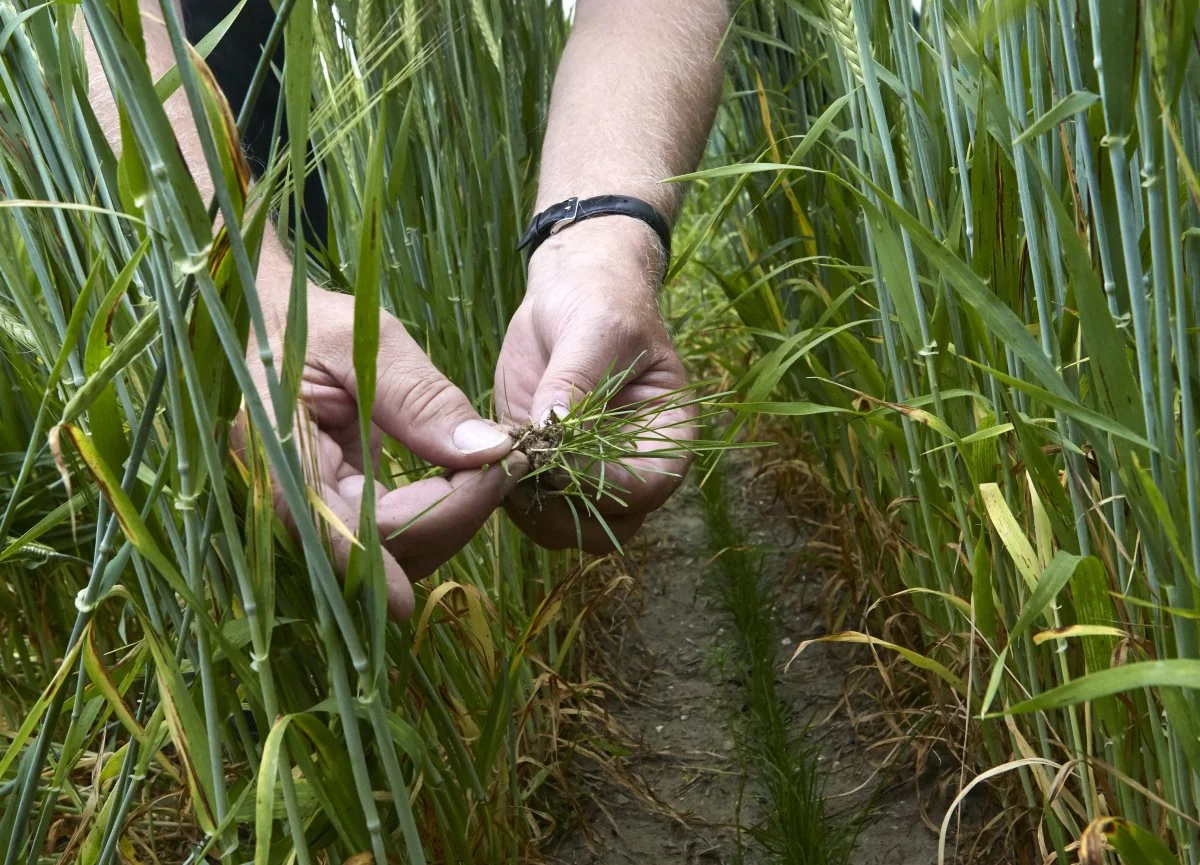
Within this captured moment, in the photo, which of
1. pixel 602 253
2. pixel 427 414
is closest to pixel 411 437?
pixel 427 414

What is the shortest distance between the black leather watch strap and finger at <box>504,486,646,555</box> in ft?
1.01

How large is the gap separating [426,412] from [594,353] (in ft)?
0.52

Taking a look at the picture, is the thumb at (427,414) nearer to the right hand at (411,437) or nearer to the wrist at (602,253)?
the right hand at (411,437)

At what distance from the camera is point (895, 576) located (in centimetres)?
126

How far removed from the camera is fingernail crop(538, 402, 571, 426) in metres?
0.77

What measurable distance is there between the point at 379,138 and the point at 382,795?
0.40 metres

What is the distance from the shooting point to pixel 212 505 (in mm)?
561

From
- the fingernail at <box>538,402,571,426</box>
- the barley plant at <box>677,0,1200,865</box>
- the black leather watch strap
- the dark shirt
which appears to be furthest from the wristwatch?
the dark shirt

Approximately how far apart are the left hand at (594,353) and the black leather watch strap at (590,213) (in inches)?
0.5

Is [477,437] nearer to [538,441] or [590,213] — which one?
[538,441]

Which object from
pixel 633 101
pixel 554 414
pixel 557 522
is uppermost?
pixel 633 101

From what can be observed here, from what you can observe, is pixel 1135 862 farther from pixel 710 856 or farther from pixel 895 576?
pixel 895 576

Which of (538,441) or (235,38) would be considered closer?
(538,441)

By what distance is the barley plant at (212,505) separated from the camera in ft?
1.58
